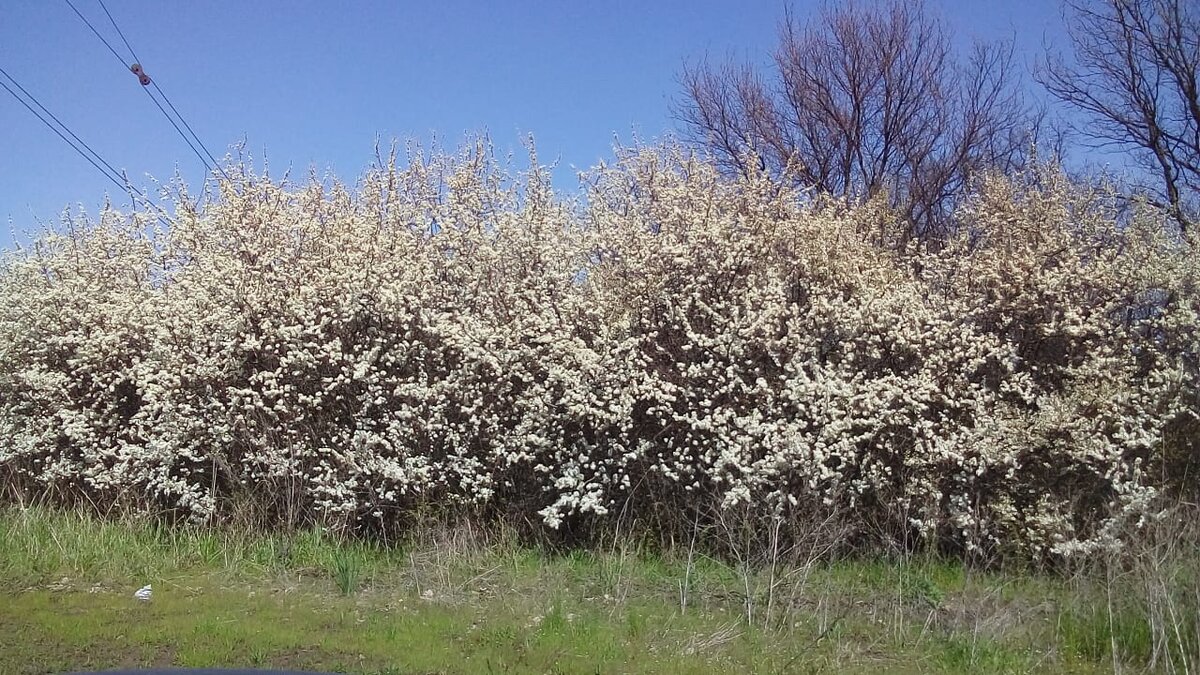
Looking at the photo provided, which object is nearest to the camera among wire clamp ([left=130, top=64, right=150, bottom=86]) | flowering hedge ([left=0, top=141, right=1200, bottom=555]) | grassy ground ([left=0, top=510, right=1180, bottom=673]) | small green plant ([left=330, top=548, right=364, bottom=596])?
grassy ground ([left=0, top=510, right=1180, bottom=673])

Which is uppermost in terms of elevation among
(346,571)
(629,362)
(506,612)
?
(629,362)

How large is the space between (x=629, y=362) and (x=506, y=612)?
2891mm

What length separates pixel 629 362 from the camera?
9.41 metres

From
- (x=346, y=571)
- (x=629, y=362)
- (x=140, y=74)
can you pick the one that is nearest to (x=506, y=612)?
(x=346, y=571)

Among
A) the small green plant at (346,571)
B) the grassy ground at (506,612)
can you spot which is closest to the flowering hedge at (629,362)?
the grassy ground at (506,612)

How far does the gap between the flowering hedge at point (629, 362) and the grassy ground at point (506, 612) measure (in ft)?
2.28

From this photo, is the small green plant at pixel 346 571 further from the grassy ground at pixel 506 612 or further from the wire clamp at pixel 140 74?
the wire clamp at pixel 140 74

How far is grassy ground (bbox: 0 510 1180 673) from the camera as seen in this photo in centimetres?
618

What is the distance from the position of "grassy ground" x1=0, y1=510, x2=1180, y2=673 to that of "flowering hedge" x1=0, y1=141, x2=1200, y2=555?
693mm

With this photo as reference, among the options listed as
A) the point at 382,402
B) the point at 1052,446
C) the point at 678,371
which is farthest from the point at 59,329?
the point at 1052,446

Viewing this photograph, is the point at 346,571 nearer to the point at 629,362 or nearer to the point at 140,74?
the point at 629,362

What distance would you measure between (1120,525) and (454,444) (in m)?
5.69

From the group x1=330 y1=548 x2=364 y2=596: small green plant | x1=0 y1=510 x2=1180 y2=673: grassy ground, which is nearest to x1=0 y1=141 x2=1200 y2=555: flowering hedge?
x1=0 y1=510 x2=1180 y2=673: grassy ground

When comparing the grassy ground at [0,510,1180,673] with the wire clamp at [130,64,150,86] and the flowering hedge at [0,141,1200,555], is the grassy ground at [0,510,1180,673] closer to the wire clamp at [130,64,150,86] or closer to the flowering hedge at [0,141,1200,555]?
the flowering hedge at [0,141,1200,555]
